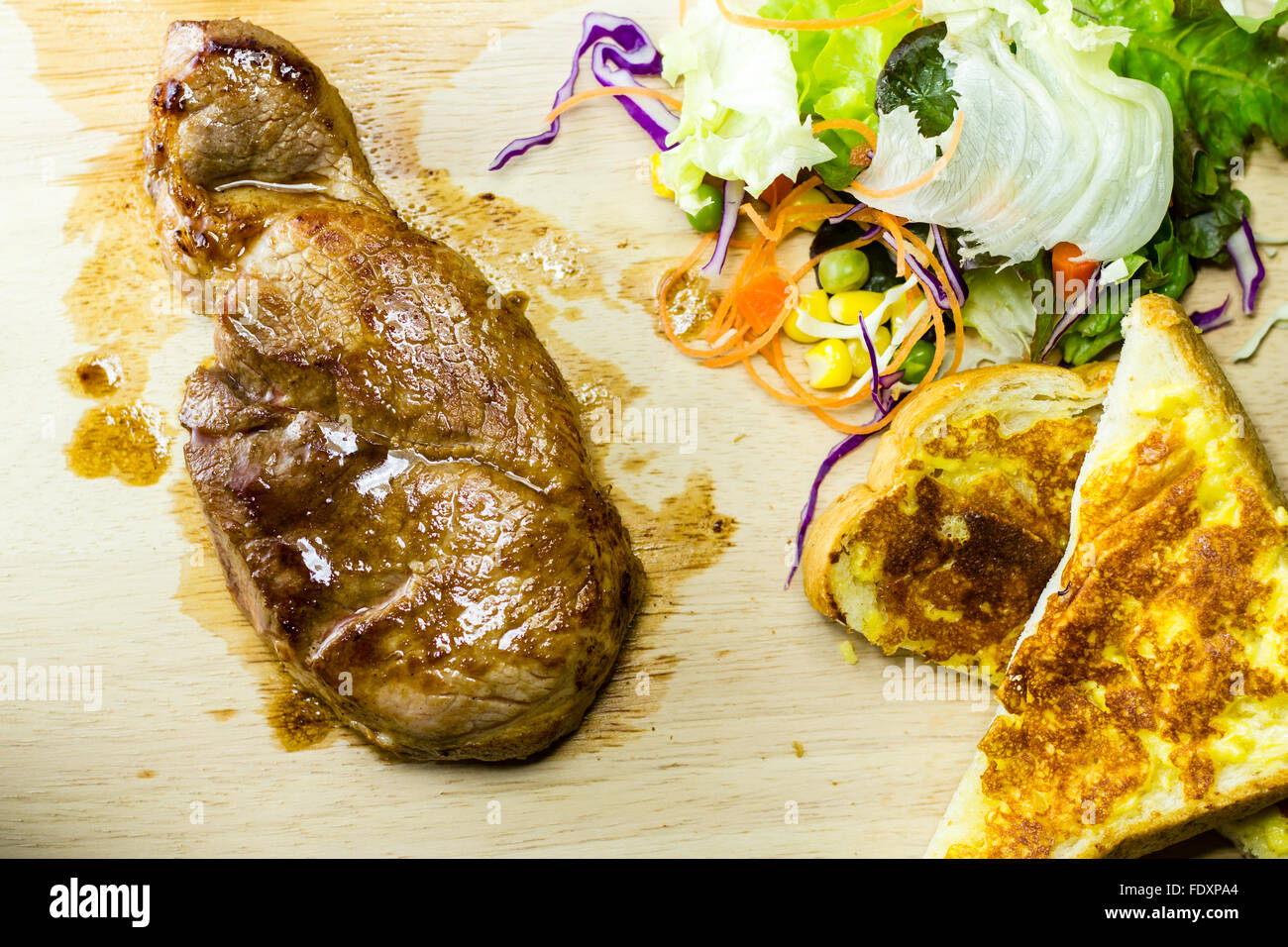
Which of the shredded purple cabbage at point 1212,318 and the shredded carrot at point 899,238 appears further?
the shredded purple cabbage at point 1212,318

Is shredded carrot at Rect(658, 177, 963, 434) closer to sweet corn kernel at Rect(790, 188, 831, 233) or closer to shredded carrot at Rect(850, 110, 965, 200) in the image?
sweet corn kernel at Rect(790, 188, 831, 233)

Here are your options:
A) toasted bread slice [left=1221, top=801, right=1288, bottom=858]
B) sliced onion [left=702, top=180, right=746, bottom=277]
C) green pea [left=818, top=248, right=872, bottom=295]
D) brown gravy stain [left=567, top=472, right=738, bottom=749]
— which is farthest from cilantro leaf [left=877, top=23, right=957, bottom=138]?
toasted bread slice [left=1221, top=801, right=1288, bottom=858]

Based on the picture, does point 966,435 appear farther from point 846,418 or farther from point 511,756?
point 511,756

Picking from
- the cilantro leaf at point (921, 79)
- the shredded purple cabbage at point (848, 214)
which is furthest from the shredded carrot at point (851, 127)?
the shredded purple cabbage at point (848, 214)

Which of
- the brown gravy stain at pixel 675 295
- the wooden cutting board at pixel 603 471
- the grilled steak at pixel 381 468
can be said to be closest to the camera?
the grilled steak at pixel 381 468

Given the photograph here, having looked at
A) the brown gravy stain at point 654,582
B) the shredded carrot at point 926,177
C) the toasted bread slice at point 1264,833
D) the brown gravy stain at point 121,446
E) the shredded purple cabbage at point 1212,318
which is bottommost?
the toasted bread slice at point 1264,833

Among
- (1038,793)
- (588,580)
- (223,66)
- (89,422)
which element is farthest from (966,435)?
(89,422)

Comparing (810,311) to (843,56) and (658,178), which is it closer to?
(658,178)

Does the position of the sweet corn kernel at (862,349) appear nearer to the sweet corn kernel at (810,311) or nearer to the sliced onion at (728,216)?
the sweet corn kernel at (810,311)
